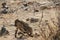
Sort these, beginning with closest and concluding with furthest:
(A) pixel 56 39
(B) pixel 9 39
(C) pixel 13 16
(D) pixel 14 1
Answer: (A) pixel 56 39 < (B) pixel 9 39 < (C) pixel 13 16 < (D) pixel 14 1

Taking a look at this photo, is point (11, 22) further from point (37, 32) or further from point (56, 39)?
point (56, 39)

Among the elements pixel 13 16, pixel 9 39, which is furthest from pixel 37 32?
pixel 13 16

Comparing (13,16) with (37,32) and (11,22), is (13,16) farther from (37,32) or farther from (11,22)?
(37,32)

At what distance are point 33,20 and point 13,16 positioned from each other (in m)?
0.70

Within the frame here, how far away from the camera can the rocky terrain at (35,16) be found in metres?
4.99

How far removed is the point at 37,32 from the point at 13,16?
1.43 m

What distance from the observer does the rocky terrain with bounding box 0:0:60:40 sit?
4.99m

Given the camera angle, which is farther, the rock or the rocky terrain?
the rock

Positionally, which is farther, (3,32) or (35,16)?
(35,16)

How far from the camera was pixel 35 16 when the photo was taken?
6422 millimetres

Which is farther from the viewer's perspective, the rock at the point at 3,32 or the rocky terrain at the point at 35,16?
the rock at the point at 3,32

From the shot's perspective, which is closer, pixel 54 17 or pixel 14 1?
pixel 54 17

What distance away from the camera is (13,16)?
6.56m

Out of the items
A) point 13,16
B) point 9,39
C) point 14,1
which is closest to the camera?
point 9,39
